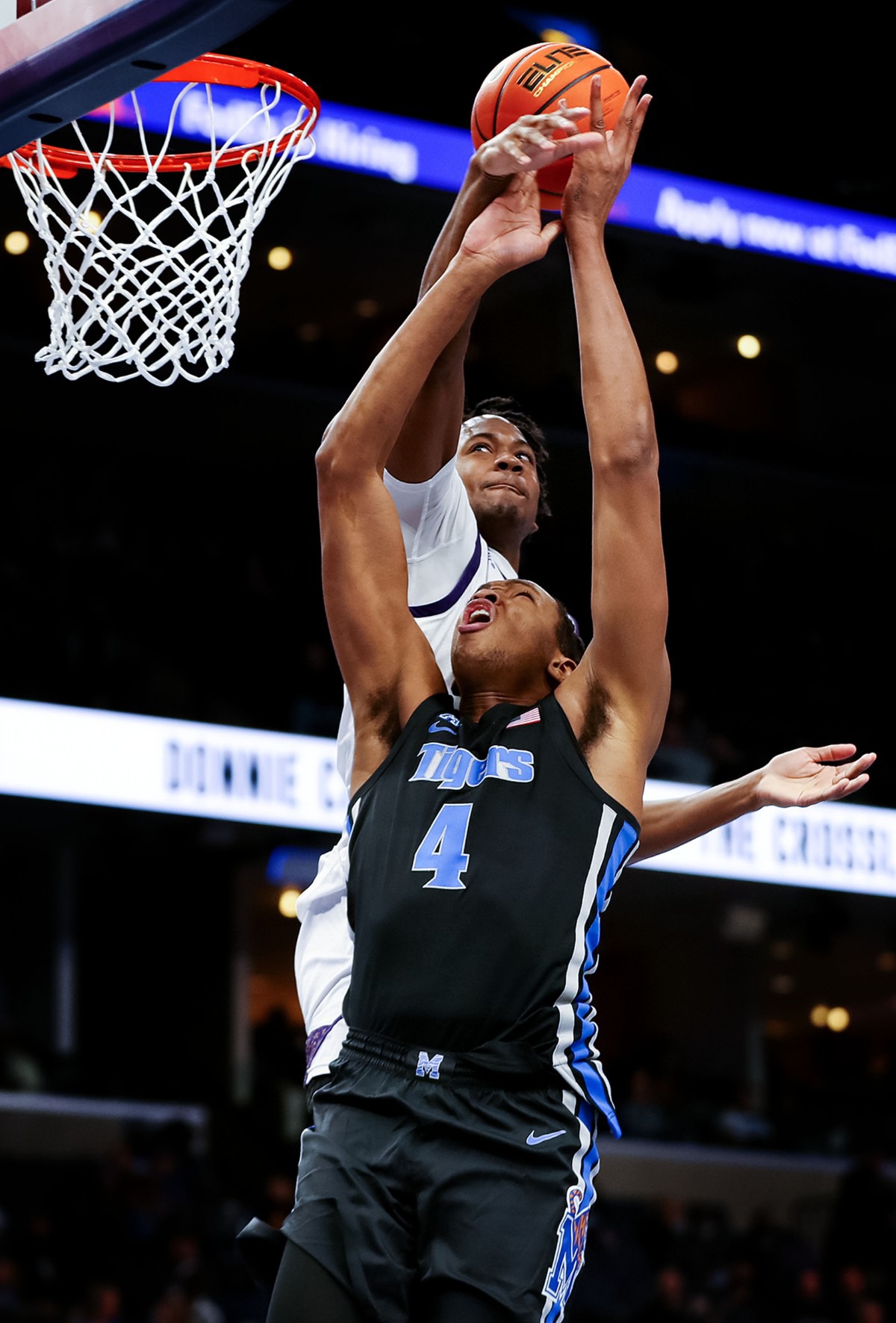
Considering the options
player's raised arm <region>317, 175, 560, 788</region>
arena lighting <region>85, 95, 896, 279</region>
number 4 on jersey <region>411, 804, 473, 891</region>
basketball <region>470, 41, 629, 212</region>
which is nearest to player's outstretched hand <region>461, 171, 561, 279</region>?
player's raised arm <region>317, 175, 560, 788</region>

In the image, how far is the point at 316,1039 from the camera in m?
3.80

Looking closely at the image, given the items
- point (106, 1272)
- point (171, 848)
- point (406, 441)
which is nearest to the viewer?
point (406, 441)

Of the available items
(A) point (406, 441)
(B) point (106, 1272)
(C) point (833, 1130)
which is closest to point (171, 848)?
(B) point (106, 1272)

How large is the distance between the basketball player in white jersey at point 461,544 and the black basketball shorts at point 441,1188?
477mm

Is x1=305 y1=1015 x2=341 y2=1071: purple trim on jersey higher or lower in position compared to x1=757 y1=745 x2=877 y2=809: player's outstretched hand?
lower

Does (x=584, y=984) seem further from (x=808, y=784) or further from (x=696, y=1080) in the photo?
(x=696, y=1080)

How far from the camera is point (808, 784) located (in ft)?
11.8

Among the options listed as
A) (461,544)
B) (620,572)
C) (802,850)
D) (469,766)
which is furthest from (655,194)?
(469,766)

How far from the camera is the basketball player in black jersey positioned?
10.2 ft

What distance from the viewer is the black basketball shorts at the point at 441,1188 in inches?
121

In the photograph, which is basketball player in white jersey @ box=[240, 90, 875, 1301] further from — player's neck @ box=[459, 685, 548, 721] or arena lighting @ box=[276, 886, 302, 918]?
arena lighting @ box=[276, 886, 302, 918]

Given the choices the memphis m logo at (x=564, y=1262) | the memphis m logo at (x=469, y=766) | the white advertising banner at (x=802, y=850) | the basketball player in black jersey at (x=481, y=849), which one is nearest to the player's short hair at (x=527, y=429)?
the basketball player in black jersey at (x=481, y=849)

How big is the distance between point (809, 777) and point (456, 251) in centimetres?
124

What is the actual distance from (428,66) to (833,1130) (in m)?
9.38
